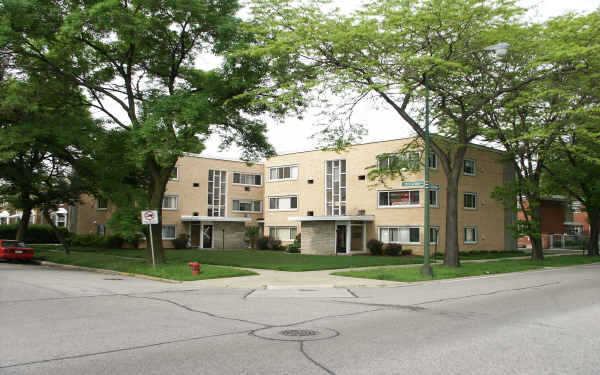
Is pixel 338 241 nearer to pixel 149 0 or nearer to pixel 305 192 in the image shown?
pixel 305 192

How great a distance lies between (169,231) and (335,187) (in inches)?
631

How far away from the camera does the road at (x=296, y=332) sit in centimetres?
611

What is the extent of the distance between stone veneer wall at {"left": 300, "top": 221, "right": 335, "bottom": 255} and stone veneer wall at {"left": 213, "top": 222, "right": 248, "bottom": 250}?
10249 millimetres

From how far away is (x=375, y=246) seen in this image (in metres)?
35.6

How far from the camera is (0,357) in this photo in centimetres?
636

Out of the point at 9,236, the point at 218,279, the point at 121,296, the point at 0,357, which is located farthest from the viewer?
the point at 9,236

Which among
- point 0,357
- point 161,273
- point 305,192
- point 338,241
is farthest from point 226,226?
point 0,357

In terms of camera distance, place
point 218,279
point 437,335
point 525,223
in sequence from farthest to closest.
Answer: point 525,223, point 218,279, point 437,335

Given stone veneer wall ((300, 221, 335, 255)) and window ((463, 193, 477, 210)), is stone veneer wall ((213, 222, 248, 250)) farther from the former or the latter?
window ((463, 193, 477, 210))

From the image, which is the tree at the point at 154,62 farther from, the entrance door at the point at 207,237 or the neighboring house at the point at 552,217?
the neighboring house at the point at 552,217

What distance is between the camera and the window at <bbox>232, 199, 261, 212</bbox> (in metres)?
49.6

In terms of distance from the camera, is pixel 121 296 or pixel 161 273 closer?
pixel 121 296

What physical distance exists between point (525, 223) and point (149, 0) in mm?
23054

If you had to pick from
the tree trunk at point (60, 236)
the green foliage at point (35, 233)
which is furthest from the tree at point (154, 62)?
the green foliage at point (35, 233)
